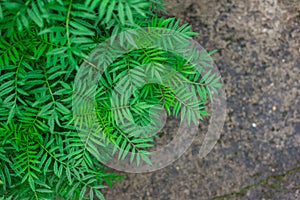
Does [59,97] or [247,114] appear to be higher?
[59,97]

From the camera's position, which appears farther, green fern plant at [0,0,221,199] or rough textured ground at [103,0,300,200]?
rough textured ground at [103,0,300,200]

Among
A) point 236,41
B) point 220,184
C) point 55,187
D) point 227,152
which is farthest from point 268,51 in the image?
point 55,187

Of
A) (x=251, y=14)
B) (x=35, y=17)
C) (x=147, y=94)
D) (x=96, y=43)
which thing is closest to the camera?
(x=35, y=17)

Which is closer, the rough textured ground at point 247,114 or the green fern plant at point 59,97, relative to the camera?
the green fern plant at point 59,97

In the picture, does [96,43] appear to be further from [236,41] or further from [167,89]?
[236,41]

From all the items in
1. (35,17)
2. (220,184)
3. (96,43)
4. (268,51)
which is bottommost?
(220,184)

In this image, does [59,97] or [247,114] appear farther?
[247,114]

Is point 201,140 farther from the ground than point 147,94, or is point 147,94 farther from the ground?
point 147,94

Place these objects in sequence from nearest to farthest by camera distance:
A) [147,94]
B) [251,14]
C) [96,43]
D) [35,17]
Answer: [35,17]
[96,43]
[147,94]
[251,14]
